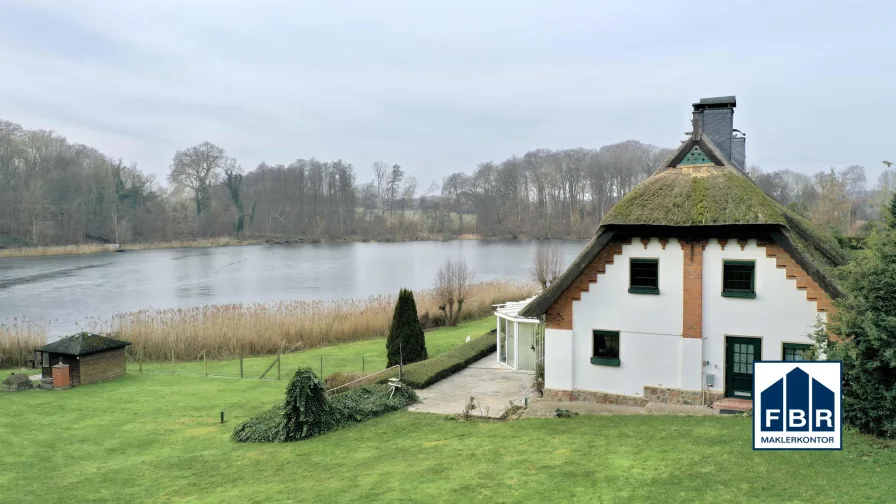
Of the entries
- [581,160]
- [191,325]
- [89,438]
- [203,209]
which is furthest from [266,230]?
[89,438]

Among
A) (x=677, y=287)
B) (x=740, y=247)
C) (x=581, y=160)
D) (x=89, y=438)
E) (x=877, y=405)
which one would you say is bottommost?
(x=89, y=438)

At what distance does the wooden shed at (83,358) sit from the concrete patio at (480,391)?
34.0 feet

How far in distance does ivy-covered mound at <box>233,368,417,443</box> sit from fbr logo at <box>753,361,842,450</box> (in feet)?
29.4

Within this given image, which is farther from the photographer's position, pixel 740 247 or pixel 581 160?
pixel 581 160

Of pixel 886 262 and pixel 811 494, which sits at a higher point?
pixel 886 262

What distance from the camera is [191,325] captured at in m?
25.4

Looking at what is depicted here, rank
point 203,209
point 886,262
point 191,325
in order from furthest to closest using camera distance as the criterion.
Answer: point 203,209 → point 191,325 → point 886,262

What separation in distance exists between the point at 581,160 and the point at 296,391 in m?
90.8

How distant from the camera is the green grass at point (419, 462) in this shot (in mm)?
7551

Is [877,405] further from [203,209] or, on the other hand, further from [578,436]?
[203,209]

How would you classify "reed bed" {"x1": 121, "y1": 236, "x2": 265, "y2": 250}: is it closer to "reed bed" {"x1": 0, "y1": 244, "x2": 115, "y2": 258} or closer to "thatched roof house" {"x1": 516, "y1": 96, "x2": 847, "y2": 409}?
"reed bed" {"x1": 0, "y1": 244, "x2": 115, "y2": 258}

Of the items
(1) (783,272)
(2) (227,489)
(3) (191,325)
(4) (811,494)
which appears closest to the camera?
(4) (811,494)

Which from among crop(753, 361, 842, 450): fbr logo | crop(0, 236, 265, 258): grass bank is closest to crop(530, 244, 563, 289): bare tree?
crop(753, 361, 842, 450): fbr logo

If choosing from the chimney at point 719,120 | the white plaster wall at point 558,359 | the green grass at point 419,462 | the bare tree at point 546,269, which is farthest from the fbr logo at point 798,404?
the bare tree at point 546,269
